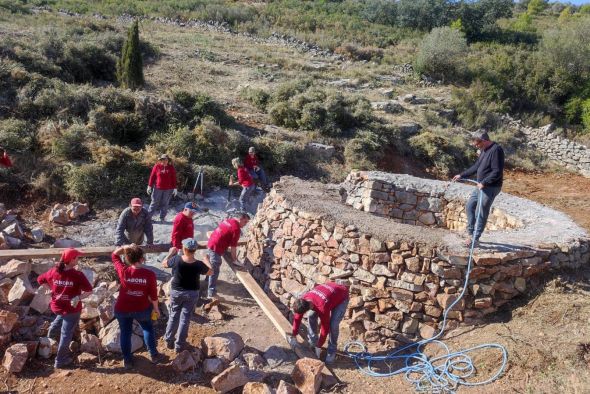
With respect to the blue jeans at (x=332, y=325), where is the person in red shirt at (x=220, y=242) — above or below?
above

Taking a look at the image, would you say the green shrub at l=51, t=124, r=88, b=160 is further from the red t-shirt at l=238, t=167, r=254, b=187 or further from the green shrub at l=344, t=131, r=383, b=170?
the green shrub at l=344, t=131, r=383, b=170

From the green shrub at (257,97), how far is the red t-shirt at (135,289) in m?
13.4

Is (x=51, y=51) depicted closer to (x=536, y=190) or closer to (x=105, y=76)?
(x=105, y=76)

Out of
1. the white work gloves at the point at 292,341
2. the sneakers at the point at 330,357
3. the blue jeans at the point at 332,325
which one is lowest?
the sneakers at the point at 330,357

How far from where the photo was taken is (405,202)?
10195 mm

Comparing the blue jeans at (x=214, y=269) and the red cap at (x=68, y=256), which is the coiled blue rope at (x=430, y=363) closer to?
the blue jeans at (x=214, y=269)

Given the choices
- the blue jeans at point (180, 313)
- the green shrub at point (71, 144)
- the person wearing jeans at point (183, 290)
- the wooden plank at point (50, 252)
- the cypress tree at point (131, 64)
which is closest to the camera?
the person wearing jeans at point (183, 290)

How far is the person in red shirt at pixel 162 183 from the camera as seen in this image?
909cm

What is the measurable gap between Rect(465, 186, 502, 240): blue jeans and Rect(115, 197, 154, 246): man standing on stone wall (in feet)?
16.7

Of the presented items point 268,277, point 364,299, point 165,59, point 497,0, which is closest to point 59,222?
point 268,277

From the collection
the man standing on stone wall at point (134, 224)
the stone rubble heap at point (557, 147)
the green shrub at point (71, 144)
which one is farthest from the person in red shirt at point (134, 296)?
the stone rubble heap at point (557, 147)

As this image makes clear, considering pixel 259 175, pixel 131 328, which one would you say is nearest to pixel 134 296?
pixel 131 328

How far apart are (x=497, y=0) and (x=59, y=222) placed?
41.5m

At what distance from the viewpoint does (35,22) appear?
72.8 feet
